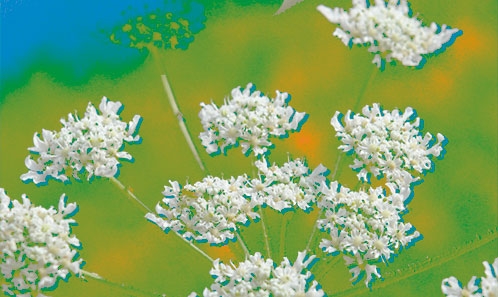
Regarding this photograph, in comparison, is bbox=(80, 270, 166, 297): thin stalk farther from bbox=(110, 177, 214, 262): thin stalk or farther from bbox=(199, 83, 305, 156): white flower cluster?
bbox=(199, 83, 305, 156): white flower cluster

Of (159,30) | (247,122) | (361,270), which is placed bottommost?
(361,270)

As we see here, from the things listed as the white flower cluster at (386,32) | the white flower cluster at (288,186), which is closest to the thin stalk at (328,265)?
the white flower cluster at (288,186)

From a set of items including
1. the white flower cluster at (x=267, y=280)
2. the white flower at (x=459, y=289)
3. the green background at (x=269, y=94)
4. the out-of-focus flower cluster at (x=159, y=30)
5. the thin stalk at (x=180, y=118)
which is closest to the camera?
the white flower cluster at (x=267, y=280)

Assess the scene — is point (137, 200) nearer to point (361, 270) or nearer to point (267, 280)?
point (267, 280)

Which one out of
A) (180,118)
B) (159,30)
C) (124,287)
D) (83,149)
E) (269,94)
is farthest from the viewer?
(269,94)

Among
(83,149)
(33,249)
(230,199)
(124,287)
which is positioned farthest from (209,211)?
(33,249)

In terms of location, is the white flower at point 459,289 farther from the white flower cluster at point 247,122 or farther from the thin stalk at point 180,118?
the thin stalk at point 180,118

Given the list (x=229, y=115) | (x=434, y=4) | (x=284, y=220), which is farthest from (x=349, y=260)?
(x=434, y=4)

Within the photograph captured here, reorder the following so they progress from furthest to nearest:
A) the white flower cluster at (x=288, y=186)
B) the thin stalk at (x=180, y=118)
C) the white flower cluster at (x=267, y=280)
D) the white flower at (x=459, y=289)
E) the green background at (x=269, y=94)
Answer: the green background at (x=269, y=94) → the thin stalk at (x=180, y=118) → the white flower cluster at (x=288, y=186) → the white flower at (x=459, y=289) → the white flower cluster at (x=267, y=280)
